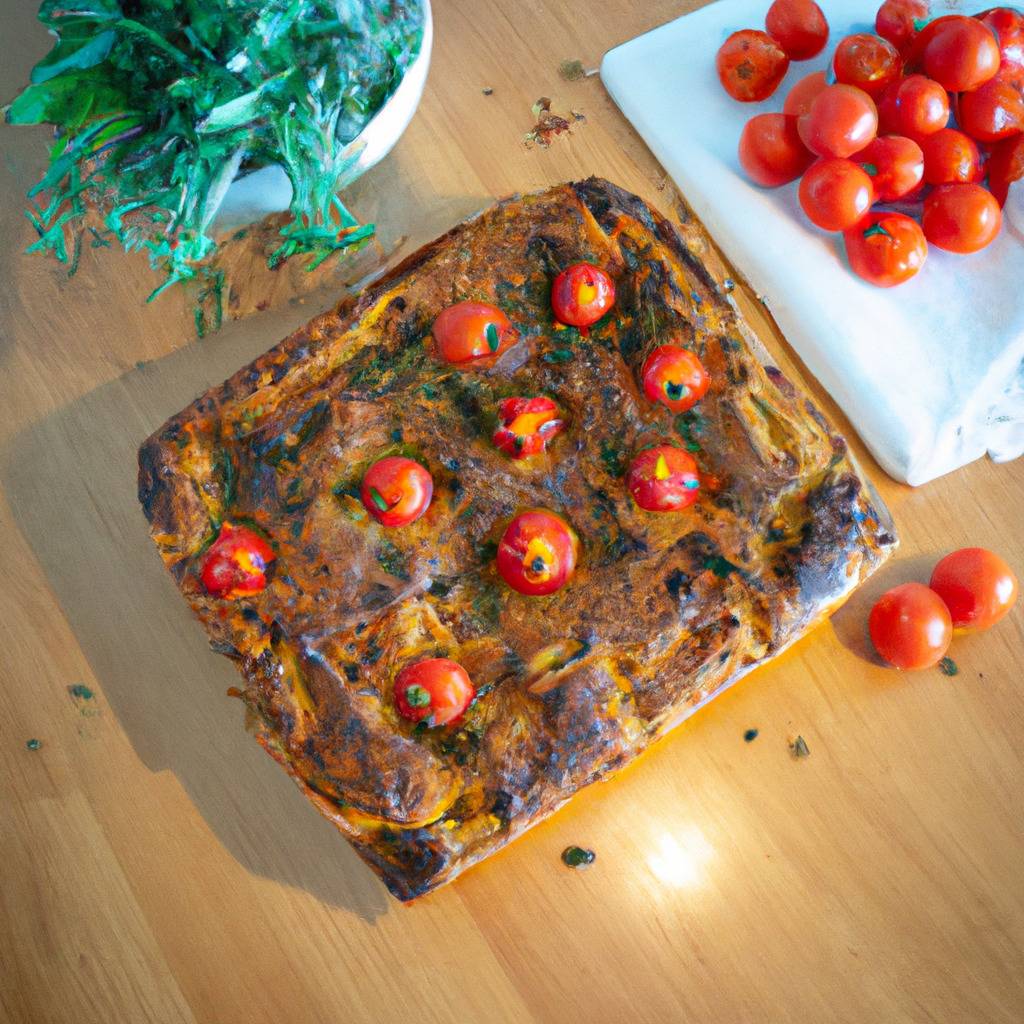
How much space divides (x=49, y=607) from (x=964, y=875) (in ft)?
3.44

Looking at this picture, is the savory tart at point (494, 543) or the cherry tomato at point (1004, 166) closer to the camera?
the savory tart at point (494, 543)

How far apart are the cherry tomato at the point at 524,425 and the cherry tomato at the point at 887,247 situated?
1.38 feet

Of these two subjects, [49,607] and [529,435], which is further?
[49,607]

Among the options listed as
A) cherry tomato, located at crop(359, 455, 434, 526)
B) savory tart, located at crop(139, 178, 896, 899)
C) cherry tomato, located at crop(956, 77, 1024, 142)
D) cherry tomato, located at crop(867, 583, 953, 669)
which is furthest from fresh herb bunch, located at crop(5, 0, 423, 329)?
cherry tomato, located at crop(867, 583, 953, 669)

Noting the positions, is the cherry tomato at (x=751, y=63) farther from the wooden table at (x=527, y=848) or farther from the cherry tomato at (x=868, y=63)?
the wooden table at (x=527, y=848)

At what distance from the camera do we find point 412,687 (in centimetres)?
94

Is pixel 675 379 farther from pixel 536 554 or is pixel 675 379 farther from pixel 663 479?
pixel 536 554

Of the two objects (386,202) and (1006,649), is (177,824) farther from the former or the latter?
(1006,649)

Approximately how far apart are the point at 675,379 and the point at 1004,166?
19.5 inches

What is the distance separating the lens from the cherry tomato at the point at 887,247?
1.12m

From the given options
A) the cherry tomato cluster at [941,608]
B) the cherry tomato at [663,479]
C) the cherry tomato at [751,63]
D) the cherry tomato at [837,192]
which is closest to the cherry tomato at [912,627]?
the cherry tomato cluster at [941,608]

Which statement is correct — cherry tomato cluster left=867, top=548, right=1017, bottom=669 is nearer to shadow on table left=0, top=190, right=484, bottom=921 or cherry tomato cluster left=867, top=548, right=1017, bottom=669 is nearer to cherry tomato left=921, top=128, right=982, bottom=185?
cherry tomato left=921, top=128, right=982, bottom=185

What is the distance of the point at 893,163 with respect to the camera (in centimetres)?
109

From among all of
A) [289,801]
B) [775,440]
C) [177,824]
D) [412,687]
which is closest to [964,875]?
[775,440]
